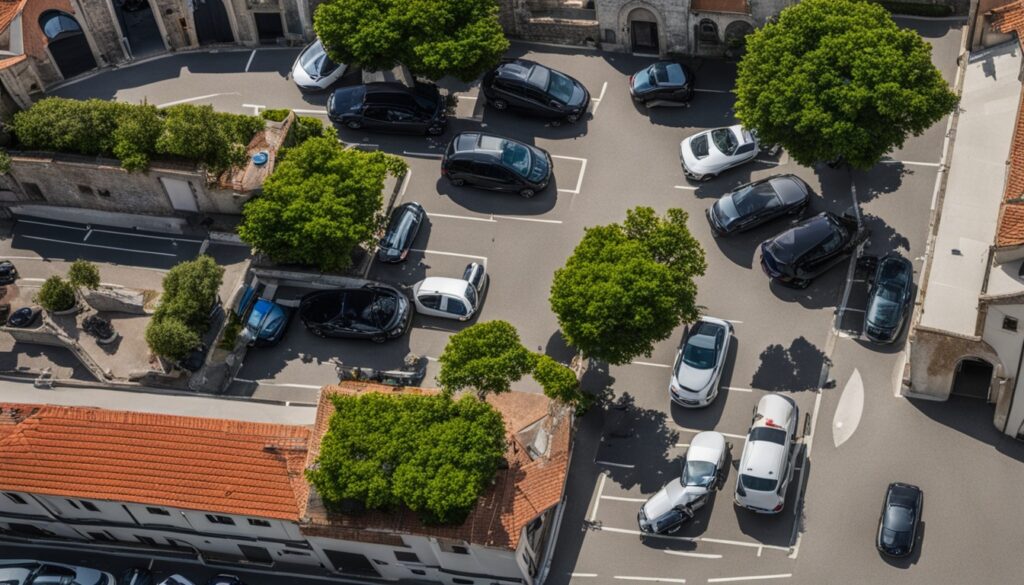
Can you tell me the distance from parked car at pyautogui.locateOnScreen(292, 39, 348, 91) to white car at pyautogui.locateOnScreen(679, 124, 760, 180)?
2227cm

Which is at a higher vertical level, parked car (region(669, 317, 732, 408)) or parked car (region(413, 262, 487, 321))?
parked car (region(413, 262, 487, 321))

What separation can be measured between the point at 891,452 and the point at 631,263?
50.0 feet

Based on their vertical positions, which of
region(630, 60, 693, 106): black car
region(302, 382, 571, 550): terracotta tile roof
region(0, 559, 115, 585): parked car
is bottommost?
region(0, 559, 115, 585): parked car

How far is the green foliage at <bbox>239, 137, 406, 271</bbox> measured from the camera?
64562mm

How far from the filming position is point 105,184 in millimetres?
71438

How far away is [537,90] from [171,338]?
2519cm

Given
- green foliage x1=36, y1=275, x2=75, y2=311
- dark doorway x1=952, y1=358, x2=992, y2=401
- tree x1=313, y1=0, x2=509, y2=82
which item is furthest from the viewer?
tree x1=313, y1=0, x2=509, y2=82

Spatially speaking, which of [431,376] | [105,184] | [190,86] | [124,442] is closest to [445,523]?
[431,376]

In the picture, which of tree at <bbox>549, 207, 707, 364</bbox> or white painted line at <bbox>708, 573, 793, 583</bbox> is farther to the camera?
tree at <bbox>549, 207, 707, 364</bbox>

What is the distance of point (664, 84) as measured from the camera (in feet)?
238

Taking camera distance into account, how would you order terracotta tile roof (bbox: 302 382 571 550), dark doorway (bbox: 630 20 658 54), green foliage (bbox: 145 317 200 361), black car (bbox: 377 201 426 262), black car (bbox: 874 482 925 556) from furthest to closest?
dark doorway (bbox: 630 20 658 54) → black car (bbox: 377 201 426 262) → green foliage (bbox: 145 317 200 361) → black car (bbox: 874 482 925 556) → terracotta tile roof (bbox: 302 382 571 550)

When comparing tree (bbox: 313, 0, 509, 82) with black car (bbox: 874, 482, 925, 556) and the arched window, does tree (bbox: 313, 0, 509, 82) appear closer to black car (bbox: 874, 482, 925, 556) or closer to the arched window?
the arched window

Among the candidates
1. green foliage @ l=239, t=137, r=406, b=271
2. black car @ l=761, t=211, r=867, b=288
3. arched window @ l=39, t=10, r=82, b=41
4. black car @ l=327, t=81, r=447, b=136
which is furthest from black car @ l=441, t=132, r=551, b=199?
arched window @ l=39, t=10, r=82, b=41

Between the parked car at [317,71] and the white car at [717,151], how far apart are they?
22.3m
